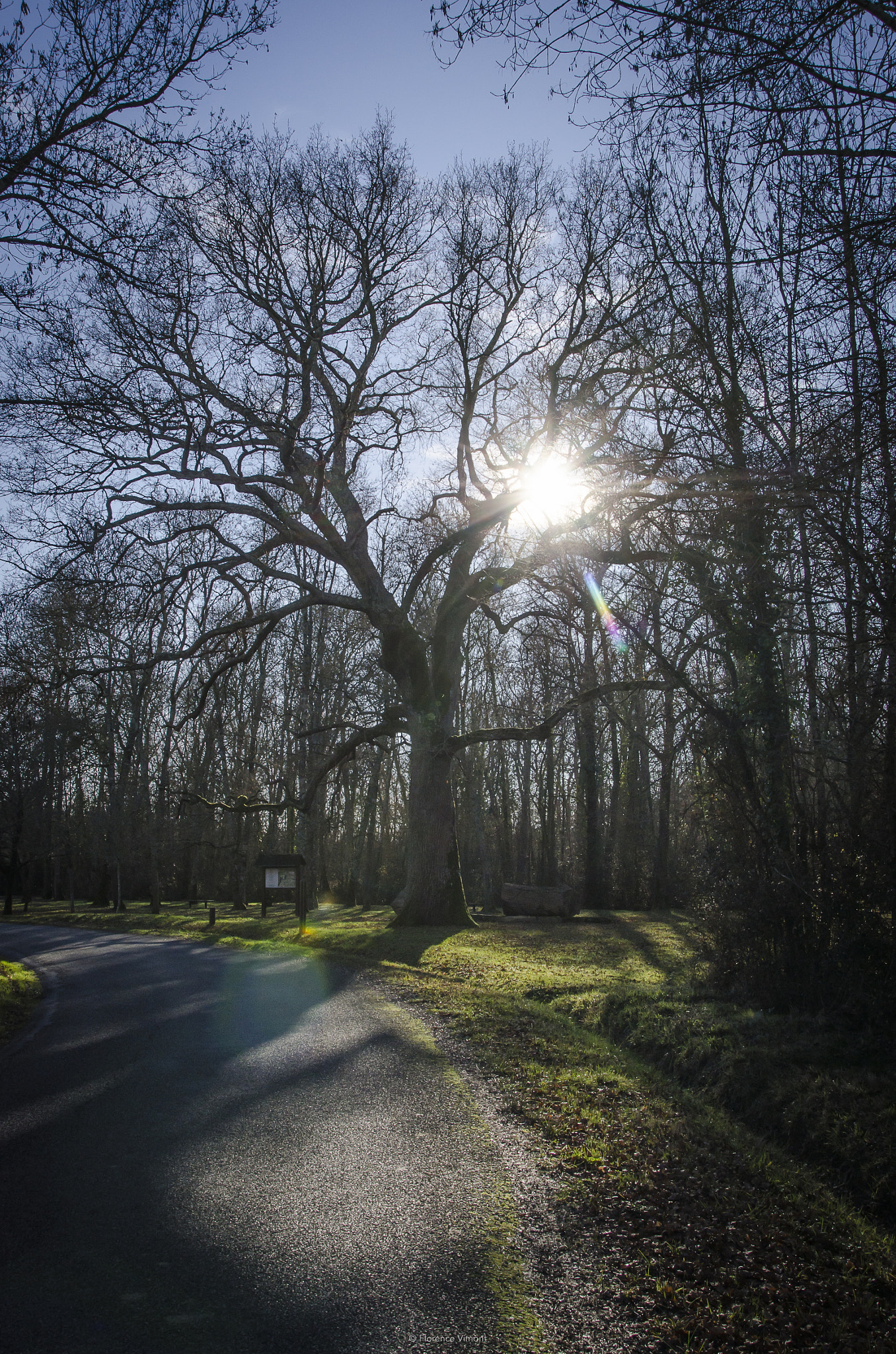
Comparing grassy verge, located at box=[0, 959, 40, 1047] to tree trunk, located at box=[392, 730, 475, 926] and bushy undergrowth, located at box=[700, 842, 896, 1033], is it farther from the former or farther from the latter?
tree trunk, located at box=[392, 730, 475, 926]

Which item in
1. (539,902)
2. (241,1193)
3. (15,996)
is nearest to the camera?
(241,1193)

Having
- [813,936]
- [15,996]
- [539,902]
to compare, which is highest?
[813,936]

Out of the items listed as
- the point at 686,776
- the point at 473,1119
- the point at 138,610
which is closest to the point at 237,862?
the point at 138,610

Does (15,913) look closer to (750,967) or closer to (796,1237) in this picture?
(750,967)

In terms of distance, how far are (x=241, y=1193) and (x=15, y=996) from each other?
26.8ft

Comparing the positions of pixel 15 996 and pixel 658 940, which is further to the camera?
pixel 658 940

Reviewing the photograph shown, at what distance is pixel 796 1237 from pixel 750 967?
4270 mm

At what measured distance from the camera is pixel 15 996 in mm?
10906

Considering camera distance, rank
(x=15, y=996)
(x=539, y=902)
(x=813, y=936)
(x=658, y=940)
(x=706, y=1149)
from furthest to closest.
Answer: (x=539, y=902)
(x=658, y=940)
(x=15, y=996)
(x=813, y=936)
(x=706, y=1149)

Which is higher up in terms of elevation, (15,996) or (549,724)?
(549,724)

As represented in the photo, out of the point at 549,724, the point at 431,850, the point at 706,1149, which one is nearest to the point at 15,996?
the point at 431,850

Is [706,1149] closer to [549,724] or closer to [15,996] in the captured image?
[15,996]

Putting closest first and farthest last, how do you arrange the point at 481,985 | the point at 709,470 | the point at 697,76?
the point at 697,76, the point at 709,470, the point at 481,985

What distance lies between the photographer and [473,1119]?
555 centimetres
